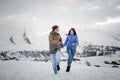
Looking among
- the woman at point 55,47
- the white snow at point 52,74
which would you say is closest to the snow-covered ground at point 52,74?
the white snow at point 52,74

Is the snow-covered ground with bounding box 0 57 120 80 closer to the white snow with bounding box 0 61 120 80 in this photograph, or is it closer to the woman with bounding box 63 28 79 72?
the white snow with bounding box 0 61 120 80

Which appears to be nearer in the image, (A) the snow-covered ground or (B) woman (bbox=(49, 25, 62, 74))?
(A) the snow-covered ground

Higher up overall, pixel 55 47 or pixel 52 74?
pixel 55 47

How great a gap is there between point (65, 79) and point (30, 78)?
69.9 inches

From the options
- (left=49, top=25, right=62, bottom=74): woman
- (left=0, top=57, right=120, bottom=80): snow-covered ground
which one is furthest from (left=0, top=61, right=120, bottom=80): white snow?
(left=49, top=25, right=62, bottom=74): woman

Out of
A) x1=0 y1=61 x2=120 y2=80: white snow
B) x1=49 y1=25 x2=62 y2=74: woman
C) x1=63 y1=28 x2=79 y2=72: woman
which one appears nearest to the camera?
x1=0 y1=61 x2=120 y2=80: white snow

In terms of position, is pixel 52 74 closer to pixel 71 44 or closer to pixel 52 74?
pixel 52 74

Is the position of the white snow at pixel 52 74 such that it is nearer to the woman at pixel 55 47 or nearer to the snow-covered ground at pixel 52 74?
the snow-covered ground at pixel 52 74

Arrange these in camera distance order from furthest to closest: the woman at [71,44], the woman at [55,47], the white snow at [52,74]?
the woman at [71,44], the woman at [55,47], the white snow at [52,74]

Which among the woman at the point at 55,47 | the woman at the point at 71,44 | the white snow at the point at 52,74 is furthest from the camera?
the woman at the point at 71,44

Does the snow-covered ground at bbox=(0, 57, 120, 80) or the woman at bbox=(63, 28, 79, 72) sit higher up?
the woman at bbox=(63, 28, 79, 72)

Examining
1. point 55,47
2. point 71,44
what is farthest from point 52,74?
point 71,44

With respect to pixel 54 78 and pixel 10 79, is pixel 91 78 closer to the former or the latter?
pixel 54 78

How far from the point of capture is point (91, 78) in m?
9.30
